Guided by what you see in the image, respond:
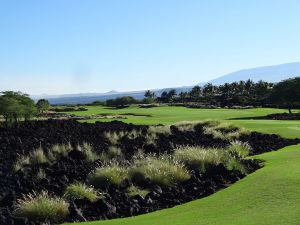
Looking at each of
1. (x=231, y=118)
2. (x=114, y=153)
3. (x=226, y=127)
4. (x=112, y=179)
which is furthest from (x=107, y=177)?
(x=231, y=118)

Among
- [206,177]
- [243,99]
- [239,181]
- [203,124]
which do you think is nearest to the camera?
[239,181]

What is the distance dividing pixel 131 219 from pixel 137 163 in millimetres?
6185

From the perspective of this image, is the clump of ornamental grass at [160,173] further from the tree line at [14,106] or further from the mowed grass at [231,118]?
the tree line at [14,106]

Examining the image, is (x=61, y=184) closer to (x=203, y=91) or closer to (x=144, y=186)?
(x=144, y=186)

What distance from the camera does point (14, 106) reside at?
1523 inches

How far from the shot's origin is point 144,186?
13680mm

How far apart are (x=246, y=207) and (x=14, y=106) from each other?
105 ft

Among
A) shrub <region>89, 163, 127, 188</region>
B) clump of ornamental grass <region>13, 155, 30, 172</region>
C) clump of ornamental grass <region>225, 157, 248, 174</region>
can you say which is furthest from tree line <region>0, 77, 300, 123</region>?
clump of ornamental grass <region>225, 157, 248, 174</region>

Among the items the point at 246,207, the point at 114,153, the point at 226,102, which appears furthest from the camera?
the point at 226,102

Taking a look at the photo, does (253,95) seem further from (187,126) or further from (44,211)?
(44,211)

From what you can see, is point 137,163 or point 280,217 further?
point 137,163

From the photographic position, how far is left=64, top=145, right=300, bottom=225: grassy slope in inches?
340

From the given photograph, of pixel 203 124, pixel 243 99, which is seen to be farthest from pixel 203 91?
pixel 203 124

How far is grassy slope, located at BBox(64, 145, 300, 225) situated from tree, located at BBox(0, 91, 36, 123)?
29444mm
